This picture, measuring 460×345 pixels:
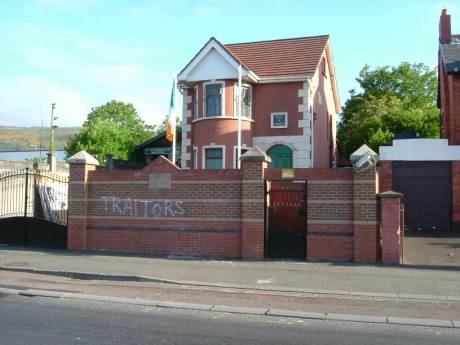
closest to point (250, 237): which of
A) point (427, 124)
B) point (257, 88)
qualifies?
point (257, 88)

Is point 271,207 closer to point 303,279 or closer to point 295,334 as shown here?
point 303,279

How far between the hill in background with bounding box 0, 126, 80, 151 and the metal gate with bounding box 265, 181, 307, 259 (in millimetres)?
91098

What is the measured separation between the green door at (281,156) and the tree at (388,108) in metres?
8.69

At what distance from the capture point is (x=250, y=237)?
43.3 feet

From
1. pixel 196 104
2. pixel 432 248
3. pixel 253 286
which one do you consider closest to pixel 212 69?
pixel 196 104

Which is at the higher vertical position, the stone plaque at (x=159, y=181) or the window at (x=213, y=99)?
the window at (x=213, y=99)

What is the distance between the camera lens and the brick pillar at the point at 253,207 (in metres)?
13.1

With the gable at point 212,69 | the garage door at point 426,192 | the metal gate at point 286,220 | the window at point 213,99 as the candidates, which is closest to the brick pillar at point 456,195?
the garage door at point 426,192

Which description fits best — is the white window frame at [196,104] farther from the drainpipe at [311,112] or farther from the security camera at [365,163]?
the security camera at [365,163]

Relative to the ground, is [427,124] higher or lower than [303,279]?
higher

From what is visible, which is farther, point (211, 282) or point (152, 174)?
point (152, 174)

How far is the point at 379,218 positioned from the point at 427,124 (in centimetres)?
2047

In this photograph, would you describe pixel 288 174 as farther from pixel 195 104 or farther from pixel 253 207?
pixel 195 104

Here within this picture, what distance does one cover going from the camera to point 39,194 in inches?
680
